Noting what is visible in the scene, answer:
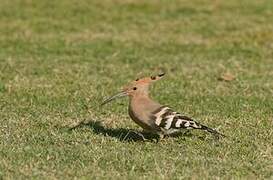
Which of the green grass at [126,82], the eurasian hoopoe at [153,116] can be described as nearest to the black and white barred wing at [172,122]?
the eurasian hoopoe at [153,116]

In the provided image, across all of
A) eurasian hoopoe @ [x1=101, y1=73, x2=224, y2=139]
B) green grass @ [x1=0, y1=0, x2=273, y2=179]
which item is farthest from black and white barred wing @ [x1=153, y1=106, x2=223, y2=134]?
green grass @ [x1=0, y1=0, x2=273, y2=179]

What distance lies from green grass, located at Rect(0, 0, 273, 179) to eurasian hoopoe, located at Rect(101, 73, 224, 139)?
14cm

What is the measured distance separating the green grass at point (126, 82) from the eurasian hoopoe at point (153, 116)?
0.14 metres

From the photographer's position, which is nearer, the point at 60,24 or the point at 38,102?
the point at 38,102

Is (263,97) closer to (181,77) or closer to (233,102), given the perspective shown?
(233,102)

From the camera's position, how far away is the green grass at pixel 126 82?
586 cm

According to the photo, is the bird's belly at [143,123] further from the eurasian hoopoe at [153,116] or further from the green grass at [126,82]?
the green grass at [126,82]

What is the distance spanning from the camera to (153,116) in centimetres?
644

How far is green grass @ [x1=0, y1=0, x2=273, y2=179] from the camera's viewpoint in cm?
586

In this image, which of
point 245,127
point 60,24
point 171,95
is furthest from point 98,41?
point 245,127

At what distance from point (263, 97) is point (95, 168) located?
3.37m

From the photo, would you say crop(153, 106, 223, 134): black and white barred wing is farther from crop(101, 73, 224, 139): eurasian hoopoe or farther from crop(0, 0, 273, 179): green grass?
crop(0, 0, 273, 179): green grass

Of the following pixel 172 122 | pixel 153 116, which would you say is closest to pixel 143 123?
pixel 153 116

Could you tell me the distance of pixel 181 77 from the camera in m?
9.63
